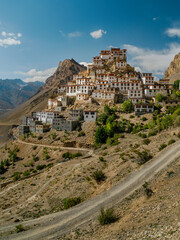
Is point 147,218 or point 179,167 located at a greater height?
point 179,167

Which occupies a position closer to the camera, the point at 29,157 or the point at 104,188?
the point at 104,188

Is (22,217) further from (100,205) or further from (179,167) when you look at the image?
(179,167)

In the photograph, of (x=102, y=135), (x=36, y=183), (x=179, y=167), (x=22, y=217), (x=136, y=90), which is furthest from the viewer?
(x=136, y=90)

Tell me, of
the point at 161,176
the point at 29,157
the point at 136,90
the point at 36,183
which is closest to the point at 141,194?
the point at 161,176

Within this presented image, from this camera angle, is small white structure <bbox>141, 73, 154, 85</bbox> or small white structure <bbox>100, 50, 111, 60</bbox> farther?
small white structure <bbox>100, 50, 111, 60</bbox>

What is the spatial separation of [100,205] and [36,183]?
14526mm

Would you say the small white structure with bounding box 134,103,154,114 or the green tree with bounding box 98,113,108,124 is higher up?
the small white structure with bounding box 134,103,154,114

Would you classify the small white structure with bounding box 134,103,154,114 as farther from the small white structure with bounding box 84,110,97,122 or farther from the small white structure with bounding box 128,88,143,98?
the small white structure with bounding box 84,110,97,122

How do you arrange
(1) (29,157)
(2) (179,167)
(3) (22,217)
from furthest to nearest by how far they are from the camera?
(1) (29,157) < (2) (179,167) < (3) (22,217)

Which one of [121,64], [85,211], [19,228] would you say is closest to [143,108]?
[121,64]

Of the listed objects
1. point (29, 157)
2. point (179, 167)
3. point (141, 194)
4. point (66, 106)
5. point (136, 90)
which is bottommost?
point (29, 157)

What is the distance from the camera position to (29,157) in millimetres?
52125

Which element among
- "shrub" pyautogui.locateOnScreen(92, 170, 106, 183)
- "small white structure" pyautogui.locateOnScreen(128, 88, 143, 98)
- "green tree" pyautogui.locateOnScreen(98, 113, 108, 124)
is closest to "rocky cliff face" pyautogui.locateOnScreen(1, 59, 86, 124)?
"small white structure" pyautogui.locateOnScreen(128, 88, 143, 98)

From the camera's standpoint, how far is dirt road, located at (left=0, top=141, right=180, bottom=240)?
13531mm
